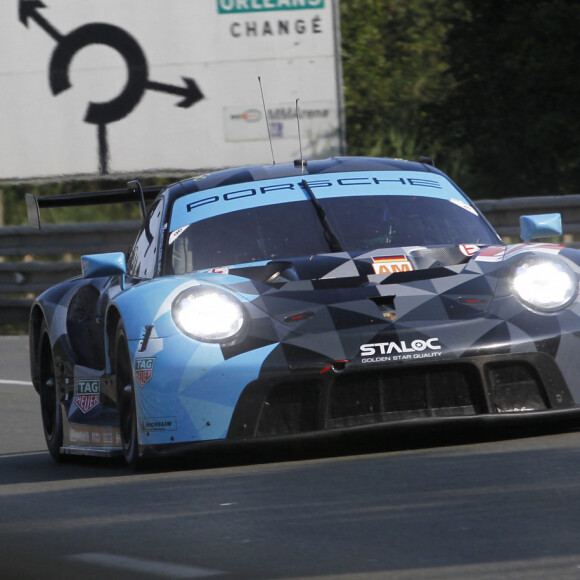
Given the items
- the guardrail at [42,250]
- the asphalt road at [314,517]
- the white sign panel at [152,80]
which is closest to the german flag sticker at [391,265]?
the asphalt road at [314,517]

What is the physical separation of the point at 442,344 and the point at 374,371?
261 millimetres

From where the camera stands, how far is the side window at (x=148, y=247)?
6785 mm

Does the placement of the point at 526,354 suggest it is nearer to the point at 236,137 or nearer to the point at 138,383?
the point at 138,383

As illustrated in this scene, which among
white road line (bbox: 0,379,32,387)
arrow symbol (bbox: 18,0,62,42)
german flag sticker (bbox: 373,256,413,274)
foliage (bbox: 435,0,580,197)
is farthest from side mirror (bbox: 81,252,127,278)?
arrow symbol (bbox: 18,0,62,42)

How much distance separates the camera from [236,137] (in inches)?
814

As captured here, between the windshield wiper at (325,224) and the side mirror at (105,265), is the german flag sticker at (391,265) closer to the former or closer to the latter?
the windshield wiper at (325,224)

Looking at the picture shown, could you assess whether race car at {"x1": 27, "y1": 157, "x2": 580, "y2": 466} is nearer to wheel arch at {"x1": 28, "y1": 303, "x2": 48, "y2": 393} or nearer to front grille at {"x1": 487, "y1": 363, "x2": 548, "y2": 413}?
front grille at {"x1": 487, "y1": 363, "x2": 548, "y2": 413}

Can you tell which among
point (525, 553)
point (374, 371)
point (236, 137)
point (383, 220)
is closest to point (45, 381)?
point (383, 220)

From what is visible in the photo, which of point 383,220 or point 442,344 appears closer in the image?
point 442,344

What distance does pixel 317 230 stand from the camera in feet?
21.8

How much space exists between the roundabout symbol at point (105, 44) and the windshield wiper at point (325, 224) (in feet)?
45.8

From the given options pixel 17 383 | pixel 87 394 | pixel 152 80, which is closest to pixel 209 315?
pixel 87 394

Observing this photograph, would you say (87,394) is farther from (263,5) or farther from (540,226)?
(263,5)

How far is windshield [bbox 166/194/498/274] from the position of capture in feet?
21.5
